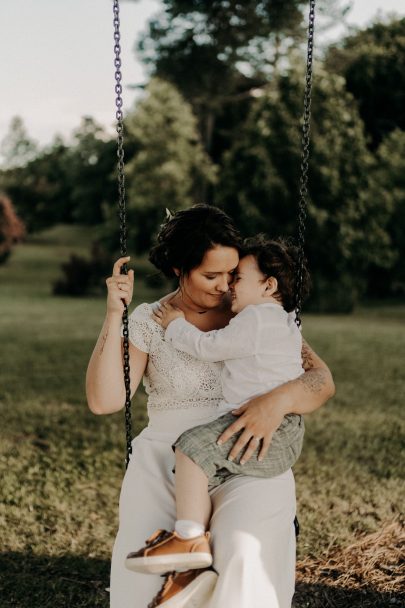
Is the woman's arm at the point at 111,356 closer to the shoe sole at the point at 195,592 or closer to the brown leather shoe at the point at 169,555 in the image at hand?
the brown leather shoe at the point at 169,555

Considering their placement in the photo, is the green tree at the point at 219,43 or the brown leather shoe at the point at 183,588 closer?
the brown leather shoe at the point at 183,588

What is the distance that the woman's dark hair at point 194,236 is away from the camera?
2.79 metres

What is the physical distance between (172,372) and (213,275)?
404 millimetres

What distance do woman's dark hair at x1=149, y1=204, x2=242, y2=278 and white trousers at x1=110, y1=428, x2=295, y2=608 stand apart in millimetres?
752

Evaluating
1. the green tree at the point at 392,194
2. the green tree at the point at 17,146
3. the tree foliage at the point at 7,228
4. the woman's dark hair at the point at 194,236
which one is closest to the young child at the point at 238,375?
the woman's dark hair at the point at 194,236

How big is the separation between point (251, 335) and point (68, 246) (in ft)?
126

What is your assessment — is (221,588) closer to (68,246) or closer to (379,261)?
(379,261)

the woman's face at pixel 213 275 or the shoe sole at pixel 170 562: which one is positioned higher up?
the woman's face at pixel 213 275

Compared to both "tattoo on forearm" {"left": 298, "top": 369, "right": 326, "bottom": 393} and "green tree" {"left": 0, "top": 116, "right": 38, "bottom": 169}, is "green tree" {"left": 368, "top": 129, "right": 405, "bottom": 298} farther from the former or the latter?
"green tree" {"left": 0, "top": 116, "right": 38, "bottom": 169}

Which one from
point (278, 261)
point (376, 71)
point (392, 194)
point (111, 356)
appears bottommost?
point (111, 356)

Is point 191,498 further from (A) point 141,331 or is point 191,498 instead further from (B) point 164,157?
(B) point 164,157

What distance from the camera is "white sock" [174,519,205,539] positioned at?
7.59ft

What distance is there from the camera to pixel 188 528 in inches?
91.6

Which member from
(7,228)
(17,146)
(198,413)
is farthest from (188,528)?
(17,146)
